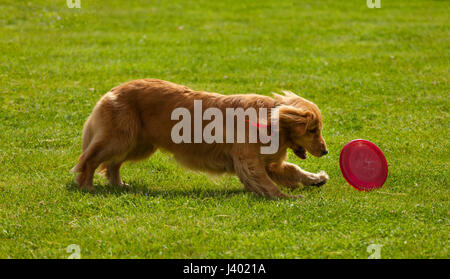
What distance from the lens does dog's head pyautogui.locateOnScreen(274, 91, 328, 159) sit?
6305mm

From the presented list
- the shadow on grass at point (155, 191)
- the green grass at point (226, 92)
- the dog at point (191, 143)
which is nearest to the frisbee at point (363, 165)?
the green grass at point (226, 92)

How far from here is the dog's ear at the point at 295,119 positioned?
20.6 ft

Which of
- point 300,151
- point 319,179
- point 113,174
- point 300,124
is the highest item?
point 300,124

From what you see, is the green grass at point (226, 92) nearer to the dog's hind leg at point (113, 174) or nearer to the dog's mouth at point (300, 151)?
the dog's hind leg at point (113, 174)

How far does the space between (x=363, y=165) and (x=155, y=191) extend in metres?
2.39

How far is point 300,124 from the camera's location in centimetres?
630

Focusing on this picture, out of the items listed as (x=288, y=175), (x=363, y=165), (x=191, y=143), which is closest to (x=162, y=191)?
(x=191, y=143)

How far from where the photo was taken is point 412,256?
483 centimetres

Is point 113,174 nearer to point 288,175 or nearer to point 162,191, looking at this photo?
point 162,191

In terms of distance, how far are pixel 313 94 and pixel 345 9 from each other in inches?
324

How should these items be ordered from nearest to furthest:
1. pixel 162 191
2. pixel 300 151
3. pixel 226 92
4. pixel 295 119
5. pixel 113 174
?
pixel 295 119
pixel 162 191
pixel 300 151
pixel 113 174
pixel 226 92

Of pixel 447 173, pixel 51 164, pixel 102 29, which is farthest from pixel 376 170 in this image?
pixel 102 29

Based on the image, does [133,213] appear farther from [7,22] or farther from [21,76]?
[7,22]

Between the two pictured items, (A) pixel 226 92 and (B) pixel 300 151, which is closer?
(B) pixel 300 151
